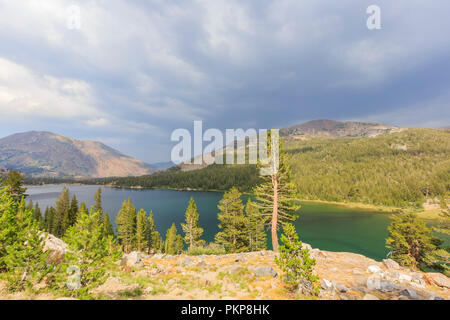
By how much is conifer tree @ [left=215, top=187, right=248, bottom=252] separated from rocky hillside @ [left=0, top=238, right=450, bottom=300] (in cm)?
1629

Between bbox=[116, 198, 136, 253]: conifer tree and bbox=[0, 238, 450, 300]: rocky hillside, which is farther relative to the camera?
bbox=[116, 198, 136, 253]: conifer tree

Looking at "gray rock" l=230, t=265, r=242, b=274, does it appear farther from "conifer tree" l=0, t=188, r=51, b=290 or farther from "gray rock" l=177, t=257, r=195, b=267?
"conifer tree" l=0, t=188, r=51, b=290

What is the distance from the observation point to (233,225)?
29.4 metres

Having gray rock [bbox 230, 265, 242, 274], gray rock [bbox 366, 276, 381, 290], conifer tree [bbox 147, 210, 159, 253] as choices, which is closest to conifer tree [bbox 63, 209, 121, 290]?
gray rock [bbox 230, 265, 242, 274]

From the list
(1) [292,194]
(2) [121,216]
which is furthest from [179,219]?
(1) [292,194]

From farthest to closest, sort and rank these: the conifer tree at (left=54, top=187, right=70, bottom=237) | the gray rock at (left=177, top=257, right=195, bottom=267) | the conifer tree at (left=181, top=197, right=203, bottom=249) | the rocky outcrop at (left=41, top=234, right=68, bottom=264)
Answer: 1. the conifer tree at (left=54, top=187, right=70, bottom=237)
2. the conifer tree at (left=181, top=197, right=203, bottom=249)
3. the gray rock at (left=177, top=257, right=195, bottom=267)
4. the rocky outcrop at (left=41, top=234, right=68, bottom=264)

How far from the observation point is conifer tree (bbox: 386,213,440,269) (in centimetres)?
2766

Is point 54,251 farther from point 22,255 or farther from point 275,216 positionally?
point 275,216

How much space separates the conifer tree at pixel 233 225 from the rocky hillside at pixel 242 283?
641 inches

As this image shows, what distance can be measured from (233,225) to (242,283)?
20547 millimetres

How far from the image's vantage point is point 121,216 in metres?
45.8

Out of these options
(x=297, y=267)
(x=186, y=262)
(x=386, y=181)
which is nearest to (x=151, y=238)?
(x=186, y=262)

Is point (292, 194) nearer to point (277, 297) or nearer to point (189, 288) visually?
point (277, 297)
